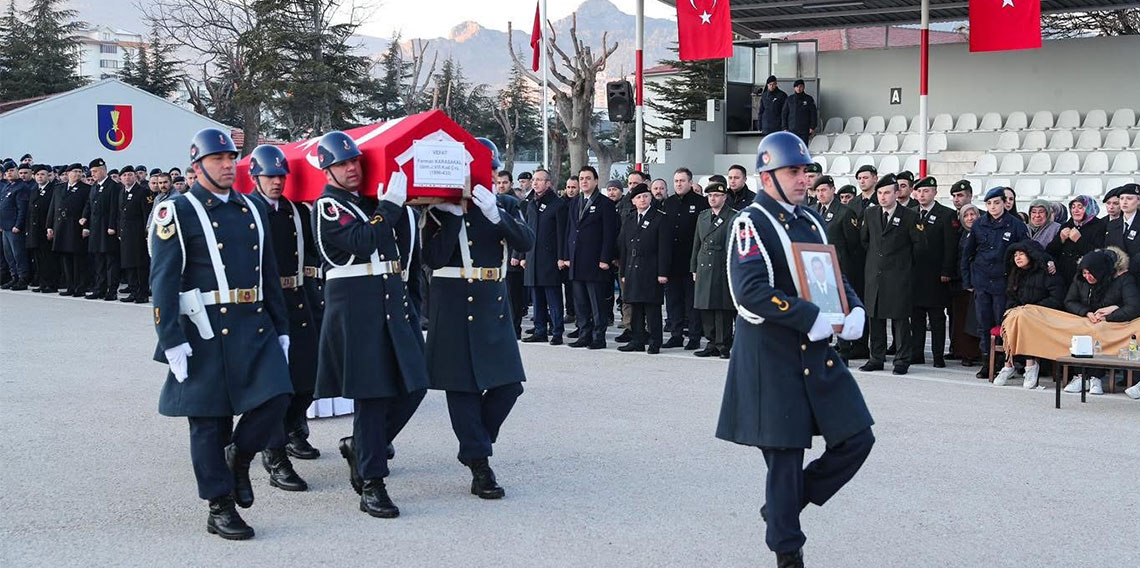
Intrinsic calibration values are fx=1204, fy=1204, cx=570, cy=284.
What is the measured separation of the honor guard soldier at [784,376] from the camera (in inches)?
193

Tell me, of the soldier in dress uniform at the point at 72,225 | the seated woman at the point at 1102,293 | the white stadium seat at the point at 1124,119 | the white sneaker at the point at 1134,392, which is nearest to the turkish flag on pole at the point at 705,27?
the seated woman at the point at 1102,293

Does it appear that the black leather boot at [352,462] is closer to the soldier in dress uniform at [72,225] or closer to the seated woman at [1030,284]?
the seated woman at [1030,284]

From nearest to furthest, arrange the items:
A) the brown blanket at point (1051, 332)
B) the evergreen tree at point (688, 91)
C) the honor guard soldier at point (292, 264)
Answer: the honor guard soldier at point (292, 264) → the brown blanket at point (1051, 332) → the evergreen tree at point (688, 91)

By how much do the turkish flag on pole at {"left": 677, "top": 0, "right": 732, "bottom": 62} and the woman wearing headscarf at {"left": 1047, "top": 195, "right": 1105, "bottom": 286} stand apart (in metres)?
7.68

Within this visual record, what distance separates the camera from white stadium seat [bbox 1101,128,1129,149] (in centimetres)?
2084

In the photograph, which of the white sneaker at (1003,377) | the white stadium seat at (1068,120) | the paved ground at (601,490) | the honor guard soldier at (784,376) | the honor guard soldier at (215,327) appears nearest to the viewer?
the honor guard soldier at (784,376)

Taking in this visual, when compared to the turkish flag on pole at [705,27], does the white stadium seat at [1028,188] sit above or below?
below

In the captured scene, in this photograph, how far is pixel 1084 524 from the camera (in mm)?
5965

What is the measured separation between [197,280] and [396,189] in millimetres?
1080

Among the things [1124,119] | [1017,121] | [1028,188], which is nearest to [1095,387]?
[1028,188]

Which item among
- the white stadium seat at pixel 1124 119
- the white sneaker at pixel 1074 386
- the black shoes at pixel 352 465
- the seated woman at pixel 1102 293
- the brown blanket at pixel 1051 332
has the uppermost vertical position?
the white stadium seat at pixel 1124 119

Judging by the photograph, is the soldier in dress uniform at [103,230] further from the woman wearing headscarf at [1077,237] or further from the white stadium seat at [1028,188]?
the white stadium seat at [1028,188]

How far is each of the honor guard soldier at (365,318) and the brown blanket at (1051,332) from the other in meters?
5.88

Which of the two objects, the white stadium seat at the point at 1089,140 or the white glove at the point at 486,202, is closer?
the white glove at the point at 486,202
